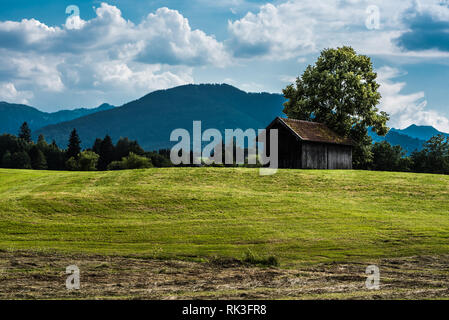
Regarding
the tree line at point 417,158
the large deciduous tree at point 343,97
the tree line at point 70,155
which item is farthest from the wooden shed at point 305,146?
the tree line at point 70,155

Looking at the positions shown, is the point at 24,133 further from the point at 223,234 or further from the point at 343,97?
the point at 223,234

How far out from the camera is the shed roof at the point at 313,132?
50.8 meters

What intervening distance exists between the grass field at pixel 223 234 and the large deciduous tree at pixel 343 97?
20.3 meters

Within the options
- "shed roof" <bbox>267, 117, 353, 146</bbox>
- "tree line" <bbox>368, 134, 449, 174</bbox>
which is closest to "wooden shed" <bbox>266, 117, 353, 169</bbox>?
"shed roof" <bbox>267, 117, 353, 146</bbox>

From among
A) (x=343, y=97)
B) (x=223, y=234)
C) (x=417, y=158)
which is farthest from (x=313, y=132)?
(x=417, y=158)

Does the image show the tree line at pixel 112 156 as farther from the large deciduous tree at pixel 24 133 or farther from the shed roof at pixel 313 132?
the shed roof at pixel 313 132

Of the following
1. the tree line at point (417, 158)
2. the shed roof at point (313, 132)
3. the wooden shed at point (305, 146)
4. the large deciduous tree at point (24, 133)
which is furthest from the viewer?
the large deciduous tree at point (24, 133)

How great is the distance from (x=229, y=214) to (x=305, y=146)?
24796 millimetres

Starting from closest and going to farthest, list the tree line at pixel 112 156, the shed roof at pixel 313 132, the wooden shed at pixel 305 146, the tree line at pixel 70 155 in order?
the wooden shed at pixel 305 146
the shed roof at pixel 313 132
the tree line at pixel 112 156
the tree line at pixel 70 155

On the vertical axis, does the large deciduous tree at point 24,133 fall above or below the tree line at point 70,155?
above

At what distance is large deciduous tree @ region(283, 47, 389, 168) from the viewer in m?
60.9

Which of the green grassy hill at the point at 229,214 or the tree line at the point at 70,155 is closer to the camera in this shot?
the green grassy hill at the point at 229,214

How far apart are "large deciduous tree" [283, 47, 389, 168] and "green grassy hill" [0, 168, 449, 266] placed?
20079 mm

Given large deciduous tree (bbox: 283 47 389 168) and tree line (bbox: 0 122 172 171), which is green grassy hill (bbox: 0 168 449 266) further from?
tree line (bbox: 0 122 172 171)
